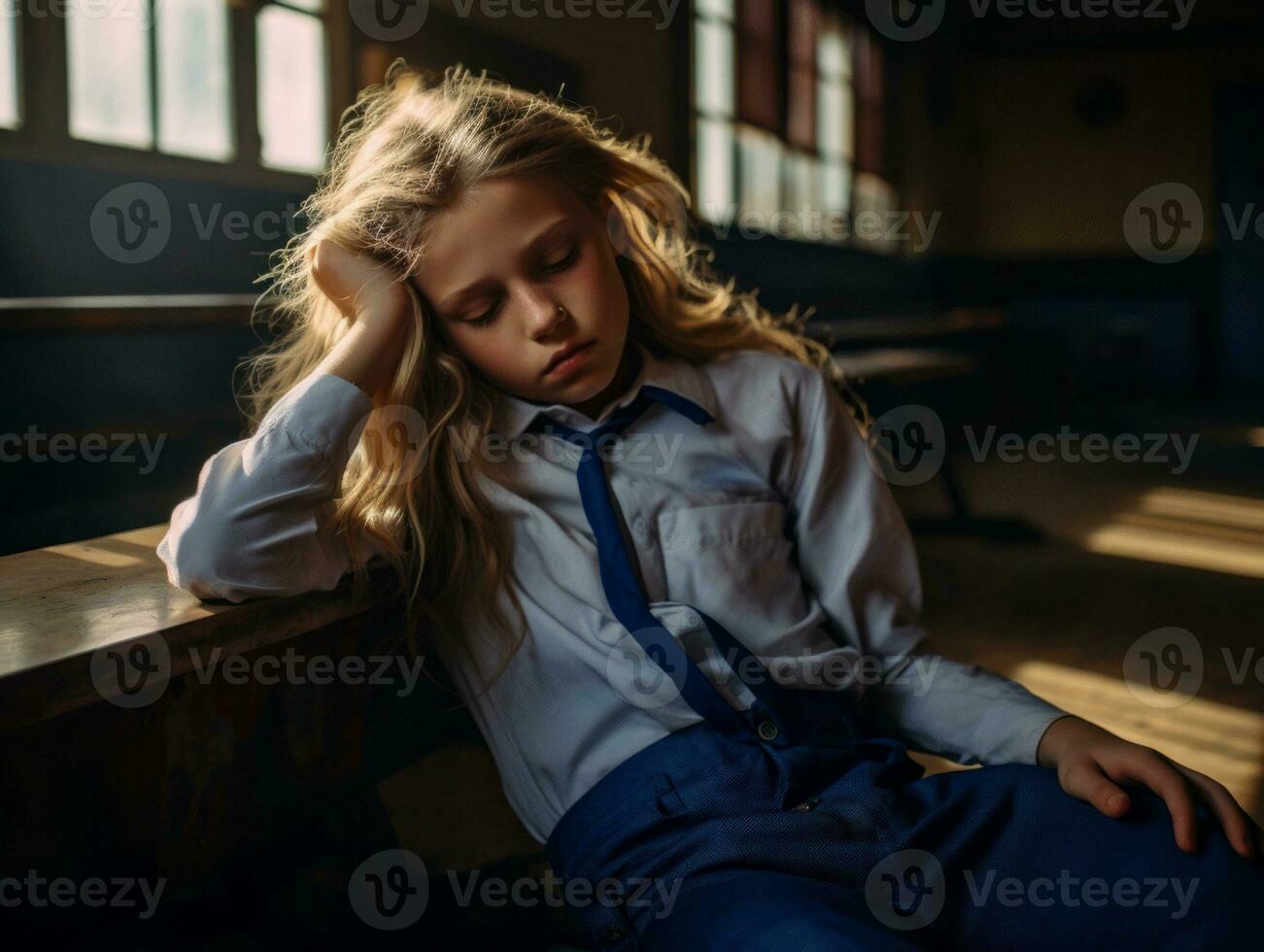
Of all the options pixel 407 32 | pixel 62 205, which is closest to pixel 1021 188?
pixel 407 32

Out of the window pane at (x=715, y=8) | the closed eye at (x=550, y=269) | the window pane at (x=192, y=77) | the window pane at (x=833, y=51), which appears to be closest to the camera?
the closed eye at (x=550, y=269)

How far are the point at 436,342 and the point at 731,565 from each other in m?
0.37

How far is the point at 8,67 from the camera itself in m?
3.29

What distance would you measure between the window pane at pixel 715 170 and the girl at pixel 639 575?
565 cm

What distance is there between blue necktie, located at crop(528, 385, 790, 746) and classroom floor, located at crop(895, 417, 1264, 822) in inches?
10.9

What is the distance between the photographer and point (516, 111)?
1.22m

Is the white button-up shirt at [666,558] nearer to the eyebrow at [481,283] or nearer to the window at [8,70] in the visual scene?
the eyebrow at [481,283]

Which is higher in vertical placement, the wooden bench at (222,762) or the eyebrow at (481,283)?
the eyebrow at (481,283)

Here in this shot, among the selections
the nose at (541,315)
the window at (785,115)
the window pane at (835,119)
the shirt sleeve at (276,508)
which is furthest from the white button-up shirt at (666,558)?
the window pane at (835,119)

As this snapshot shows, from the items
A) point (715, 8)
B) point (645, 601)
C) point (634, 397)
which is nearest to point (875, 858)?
point (645, 601)

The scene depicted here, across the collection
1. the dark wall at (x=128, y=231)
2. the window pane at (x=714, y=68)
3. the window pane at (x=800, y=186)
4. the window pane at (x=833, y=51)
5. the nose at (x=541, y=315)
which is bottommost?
the nose at (x=541, y=315)

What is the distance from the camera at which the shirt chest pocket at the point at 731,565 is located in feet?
3.62

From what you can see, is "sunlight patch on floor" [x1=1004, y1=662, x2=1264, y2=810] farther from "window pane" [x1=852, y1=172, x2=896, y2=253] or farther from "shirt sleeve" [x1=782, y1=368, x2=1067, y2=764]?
"window pane" [x1=852, y1=172, x2=896, y2=253]

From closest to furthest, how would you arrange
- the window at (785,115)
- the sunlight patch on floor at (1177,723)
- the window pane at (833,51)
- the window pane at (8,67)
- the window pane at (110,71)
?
the sunlight patch on floor at (1177,723) → the window pane at (8,67) → the window pane at (110,71) → the window at (785,115) → the window pane at (833,51)
